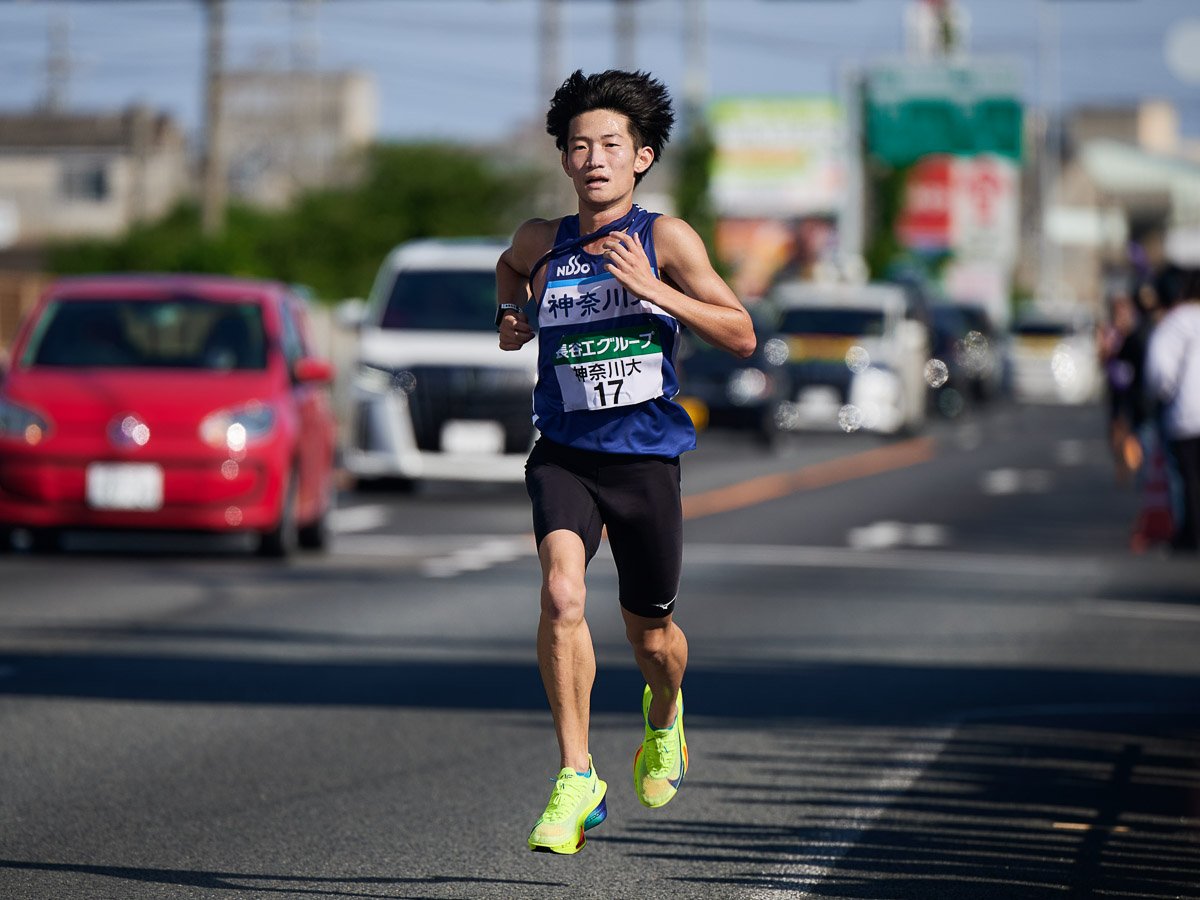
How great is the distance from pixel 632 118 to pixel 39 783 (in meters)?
2.88

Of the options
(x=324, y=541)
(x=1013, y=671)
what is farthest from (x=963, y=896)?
(x=324, y=541)

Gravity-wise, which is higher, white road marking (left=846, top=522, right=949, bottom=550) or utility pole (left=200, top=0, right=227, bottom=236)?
utility pole (left=200, top=0, right=227, bottom=236)

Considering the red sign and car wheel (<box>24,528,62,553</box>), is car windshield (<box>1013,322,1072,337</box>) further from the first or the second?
car wheel (<box>24,528,62,553</box>)

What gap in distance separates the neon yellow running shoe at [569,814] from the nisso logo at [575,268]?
122cm

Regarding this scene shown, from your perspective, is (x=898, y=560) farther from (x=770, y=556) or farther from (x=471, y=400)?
(x=471, y=400)

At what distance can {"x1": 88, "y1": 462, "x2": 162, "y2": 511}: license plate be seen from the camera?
14.1 metres

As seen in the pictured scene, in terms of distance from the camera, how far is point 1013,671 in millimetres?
10602

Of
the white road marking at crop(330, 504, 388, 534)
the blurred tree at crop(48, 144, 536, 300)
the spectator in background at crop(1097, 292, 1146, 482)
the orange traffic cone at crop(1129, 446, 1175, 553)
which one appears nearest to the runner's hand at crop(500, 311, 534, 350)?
the spectator in background at crop(1097, 292, 1146, 482)

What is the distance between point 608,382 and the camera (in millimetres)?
5980

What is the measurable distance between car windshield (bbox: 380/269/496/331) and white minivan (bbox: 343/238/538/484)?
0.08 ft

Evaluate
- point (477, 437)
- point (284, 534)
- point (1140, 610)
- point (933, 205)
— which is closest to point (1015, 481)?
point (477, 437)

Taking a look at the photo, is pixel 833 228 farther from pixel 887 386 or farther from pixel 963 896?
pixel 963 896

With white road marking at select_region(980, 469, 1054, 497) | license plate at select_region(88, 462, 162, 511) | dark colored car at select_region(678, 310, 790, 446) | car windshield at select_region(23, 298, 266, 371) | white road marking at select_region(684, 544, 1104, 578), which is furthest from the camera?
dark colored car at select_region(678, 310, 790, 446)

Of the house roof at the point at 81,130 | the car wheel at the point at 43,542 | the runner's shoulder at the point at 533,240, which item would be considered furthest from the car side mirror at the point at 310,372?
the house roof at the point at 81,130
